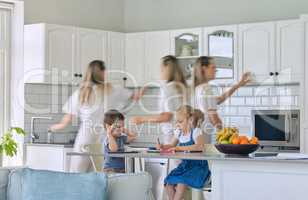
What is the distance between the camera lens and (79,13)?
8.31 m

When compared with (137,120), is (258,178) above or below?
below

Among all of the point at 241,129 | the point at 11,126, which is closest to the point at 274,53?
the point at 241,129

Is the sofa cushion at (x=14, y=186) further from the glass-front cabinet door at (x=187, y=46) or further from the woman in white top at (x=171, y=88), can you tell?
the glass-front cabinet door at (x=187, y=46)

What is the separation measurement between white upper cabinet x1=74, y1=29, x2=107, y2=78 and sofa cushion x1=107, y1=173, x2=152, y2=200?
438 centimetres

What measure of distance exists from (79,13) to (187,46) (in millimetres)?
1424

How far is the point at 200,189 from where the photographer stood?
230 inches

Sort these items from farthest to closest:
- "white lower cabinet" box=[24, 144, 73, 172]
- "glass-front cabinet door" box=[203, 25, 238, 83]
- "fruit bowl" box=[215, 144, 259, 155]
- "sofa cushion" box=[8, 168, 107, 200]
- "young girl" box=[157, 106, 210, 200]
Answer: "glass-front cabinet door" box=[203, 25, 238, 83]
"white lower cabinet" box=[24, 144, 73, 172]
"young girl" box=[157, 106, 210, 200]
"fruit bowl" box=[215, 144, 259, 155]
"sofa cushion" box=[8, 168, 107, 200]

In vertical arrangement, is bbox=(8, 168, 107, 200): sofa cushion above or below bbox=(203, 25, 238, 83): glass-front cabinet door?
below

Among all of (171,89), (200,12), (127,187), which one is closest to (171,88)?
(171,89)

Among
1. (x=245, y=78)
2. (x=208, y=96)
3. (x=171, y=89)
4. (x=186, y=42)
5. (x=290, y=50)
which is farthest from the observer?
(x=186, y=42)

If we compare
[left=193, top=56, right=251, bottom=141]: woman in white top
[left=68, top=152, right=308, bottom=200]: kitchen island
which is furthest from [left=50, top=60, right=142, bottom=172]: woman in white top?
[left=68, top=152, right=308, bottom=200]: kitchen island

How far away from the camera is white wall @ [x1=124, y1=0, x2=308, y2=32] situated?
7672 mm

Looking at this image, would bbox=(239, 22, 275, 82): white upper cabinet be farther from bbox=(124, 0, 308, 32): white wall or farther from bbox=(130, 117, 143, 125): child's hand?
bbox=(130, 117, 143, 125): child's hand

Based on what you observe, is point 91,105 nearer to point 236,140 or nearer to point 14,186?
point 236,140
